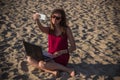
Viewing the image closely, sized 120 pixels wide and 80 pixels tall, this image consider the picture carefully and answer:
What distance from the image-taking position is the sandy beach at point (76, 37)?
4.14m

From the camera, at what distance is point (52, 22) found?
12.8ft

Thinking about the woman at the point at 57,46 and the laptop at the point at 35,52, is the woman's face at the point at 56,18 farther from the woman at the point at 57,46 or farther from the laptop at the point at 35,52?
the laptop at the point at 35,52

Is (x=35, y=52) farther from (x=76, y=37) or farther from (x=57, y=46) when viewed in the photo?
(x=76, y=37)

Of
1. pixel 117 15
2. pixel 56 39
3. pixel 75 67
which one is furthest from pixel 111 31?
pixel 56 39

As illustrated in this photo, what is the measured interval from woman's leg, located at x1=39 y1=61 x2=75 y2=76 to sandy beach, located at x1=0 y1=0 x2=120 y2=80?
0.08m

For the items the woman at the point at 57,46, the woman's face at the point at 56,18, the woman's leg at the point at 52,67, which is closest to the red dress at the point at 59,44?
the woman at the point at 57,46

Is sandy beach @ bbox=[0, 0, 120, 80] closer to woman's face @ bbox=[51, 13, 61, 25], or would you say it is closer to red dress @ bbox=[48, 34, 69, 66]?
red dress @ bbox=[48, 34, 69, 66]

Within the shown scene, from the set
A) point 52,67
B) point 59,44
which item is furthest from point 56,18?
point 52,67

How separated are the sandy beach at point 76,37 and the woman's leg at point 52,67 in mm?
82

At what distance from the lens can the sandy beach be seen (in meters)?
4.14

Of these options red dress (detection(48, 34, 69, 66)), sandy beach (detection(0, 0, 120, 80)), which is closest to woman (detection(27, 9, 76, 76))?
red dress (detection(48, 34, 69, 66))

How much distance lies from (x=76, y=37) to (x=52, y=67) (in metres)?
1.62

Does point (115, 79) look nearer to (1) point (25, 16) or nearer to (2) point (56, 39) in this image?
(2) point (56, 39)

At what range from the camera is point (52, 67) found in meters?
3.99
